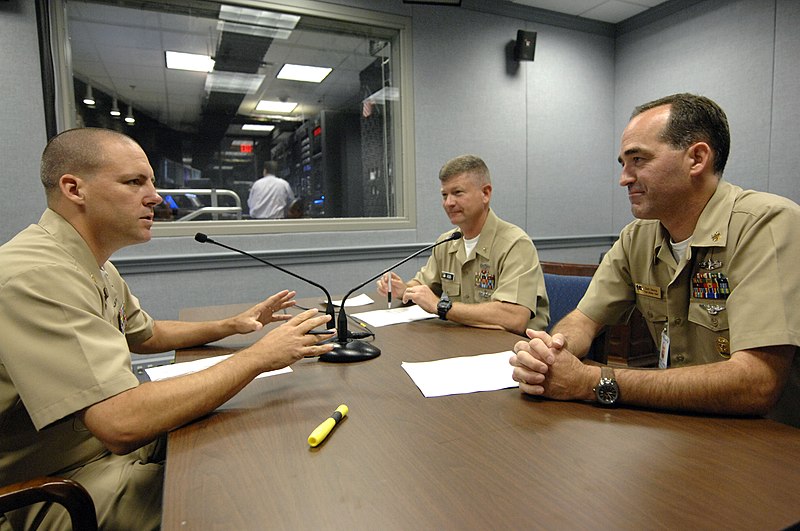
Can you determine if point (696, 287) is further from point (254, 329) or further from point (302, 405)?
point (254, 329)

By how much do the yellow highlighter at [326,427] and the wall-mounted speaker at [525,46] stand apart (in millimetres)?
3793

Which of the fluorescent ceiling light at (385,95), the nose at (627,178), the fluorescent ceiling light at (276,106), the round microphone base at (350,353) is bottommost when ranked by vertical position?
the round microphone base at (350,353)

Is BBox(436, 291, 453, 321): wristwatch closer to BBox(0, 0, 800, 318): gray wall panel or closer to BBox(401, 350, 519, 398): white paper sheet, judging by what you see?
BBox(401, 350, 519, 398): white paper sheet

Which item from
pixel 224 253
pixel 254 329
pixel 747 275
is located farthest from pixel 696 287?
pixel 224 253

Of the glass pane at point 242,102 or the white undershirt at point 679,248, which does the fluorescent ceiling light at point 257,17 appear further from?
the white undershirt at point 679,248

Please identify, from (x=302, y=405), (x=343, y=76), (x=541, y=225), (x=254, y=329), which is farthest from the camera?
(x=541, y=225)

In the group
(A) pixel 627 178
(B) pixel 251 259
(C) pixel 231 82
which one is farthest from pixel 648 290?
(C) pixel 231 82

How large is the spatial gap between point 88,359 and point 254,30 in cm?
312

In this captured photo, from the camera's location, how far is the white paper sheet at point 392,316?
69.4 inches

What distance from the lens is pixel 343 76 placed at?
3.78m

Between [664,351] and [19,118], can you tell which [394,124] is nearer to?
[19,118]

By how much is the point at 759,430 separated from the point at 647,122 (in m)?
0.80

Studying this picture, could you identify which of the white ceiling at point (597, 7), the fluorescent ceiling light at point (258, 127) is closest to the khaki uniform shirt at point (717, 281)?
the fluorescent ceiling light at point (258, 127)

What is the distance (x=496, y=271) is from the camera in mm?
1962
